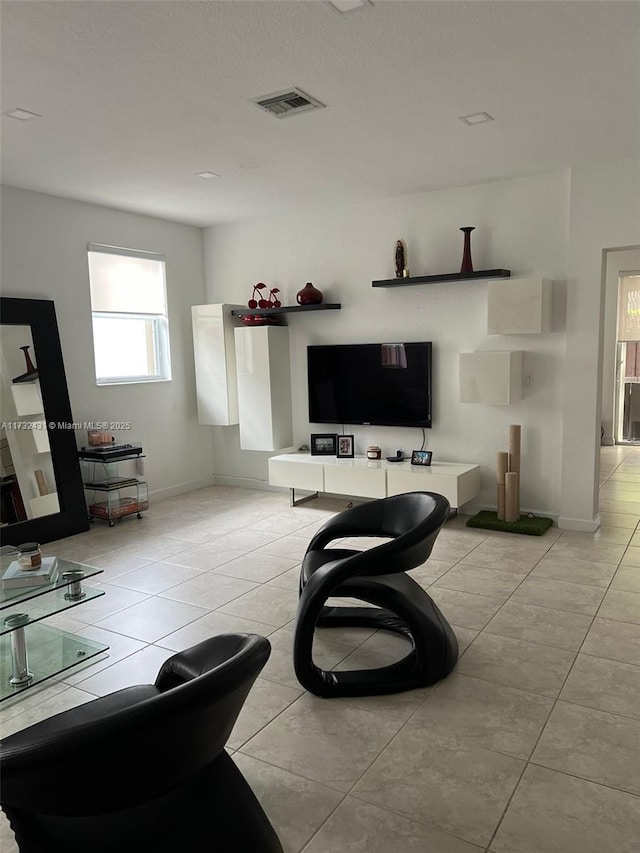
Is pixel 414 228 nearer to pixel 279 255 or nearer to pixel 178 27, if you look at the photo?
pixel 279 255

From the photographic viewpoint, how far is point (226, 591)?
3992 mm

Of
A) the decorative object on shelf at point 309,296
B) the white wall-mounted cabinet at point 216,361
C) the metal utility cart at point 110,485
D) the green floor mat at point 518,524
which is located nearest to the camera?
the green floor mat at point 518,524

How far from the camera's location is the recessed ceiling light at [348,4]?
240cm

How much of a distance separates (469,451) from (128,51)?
3.92m

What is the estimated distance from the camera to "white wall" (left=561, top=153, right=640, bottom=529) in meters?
4.52

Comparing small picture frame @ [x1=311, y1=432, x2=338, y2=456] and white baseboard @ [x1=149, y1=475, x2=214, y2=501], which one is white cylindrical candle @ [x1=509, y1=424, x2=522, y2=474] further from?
white baseboard @ [x1=149, y1=475, x2=214, y2=501]

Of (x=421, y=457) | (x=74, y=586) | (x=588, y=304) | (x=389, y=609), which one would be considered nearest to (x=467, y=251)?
(x=588, y=304)

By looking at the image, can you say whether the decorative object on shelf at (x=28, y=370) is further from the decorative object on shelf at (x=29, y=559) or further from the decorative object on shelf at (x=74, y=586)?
the decorative object on shelf at (x=74, y=586)

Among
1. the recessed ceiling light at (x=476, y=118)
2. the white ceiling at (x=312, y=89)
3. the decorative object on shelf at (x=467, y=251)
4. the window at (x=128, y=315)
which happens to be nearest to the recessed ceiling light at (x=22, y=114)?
the white ceiling at (x=312, y=89)

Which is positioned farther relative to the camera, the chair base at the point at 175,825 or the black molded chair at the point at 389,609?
the black molded chair at the point at 389,609

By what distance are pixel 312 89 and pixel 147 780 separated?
120 inches

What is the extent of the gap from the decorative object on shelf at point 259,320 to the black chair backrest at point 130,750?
493 centimetres

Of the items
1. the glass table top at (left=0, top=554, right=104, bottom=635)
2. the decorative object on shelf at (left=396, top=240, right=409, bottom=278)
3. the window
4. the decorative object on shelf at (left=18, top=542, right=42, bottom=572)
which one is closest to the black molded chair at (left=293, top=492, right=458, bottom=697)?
the glass table top at (left=0, top=554, right=104, bottom=635)

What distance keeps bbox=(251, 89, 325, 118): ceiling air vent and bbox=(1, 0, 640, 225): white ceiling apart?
0.23ft
